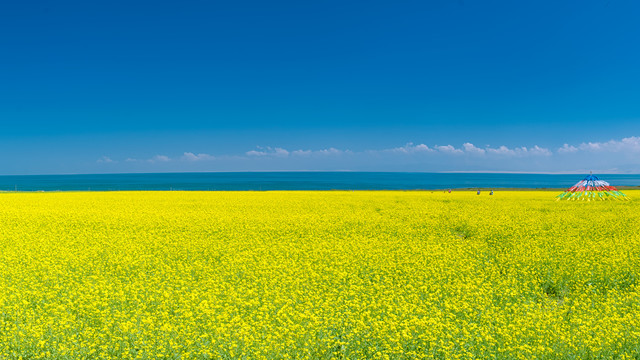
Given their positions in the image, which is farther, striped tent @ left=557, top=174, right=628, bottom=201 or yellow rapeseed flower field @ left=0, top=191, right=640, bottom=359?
striped tent @ left=557, top=174, right=628, bottom=201

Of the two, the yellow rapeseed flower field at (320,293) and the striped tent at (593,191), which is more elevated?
the striped tent at (593,191)

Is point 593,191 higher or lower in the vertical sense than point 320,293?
higher

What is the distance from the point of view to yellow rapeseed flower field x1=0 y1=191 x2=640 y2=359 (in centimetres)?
588

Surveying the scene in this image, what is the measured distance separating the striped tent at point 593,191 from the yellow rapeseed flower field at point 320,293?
18427 millimetres

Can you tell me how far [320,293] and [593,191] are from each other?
33503 millimetres

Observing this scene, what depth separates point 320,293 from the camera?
27.6ft

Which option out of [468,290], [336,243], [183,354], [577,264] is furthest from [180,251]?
[577,264]

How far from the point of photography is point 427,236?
15344 millimetres

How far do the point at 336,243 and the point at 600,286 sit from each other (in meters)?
7.56

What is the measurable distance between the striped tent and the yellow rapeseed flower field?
18.4m

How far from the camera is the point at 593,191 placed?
106 ft

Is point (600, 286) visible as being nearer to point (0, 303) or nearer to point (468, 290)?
point (468, 290)

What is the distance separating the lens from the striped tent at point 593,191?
31.8 metres

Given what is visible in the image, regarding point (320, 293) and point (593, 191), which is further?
point (593, 191)
